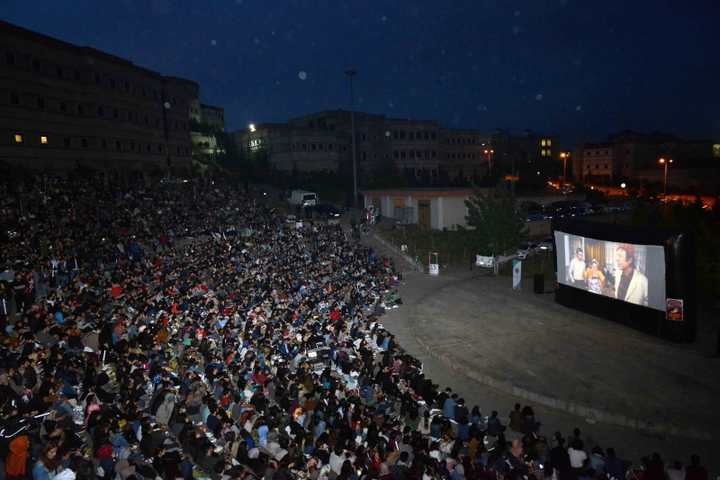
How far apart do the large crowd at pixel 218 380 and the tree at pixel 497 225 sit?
21.8ft

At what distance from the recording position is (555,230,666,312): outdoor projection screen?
15117 mm

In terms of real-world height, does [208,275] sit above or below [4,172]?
below

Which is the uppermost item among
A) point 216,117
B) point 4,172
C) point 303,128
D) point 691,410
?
point 216,117

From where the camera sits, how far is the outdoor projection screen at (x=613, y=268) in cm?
1512

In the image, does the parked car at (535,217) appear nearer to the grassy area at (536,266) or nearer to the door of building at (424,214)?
the door of building at (424,214)

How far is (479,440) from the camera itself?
8.84 metres

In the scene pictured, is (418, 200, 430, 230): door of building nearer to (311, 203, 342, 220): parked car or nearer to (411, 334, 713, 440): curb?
(311, 203, 342, 220): parked car

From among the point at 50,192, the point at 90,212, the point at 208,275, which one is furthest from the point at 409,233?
the point at 50,192

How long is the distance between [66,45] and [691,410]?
44.8m

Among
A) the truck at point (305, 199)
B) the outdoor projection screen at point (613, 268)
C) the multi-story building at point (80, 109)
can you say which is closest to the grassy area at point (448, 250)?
→ the outdoor projection screen at point (613, 268)

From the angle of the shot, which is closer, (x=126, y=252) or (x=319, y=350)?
(x=319, y=350)

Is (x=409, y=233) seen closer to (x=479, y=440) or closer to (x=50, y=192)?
(x=50, y=192)

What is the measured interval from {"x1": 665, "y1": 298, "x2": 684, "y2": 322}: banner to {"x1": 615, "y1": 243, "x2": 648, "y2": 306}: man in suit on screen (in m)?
0.87

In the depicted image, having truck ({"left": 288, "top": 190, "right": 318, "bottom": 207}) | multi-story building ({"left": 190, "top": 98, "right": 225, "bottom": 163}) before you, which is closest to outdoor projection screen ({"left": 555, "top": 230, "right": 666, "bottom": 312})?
truck ({"left": 288, "top": 190, "right": 318, "bottom": 207})
